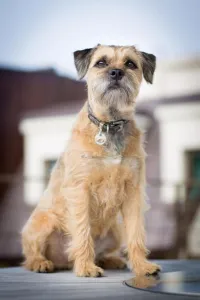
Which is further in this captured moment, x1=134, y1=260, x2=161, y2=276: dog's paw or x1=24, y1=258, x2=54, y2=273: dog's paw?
x1=24, y1=258, x2=54, y2=273: dog's paw

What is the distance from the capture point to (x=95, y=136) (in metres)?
2.16

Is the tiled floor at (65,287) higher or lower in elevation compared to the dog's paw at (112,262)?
lower

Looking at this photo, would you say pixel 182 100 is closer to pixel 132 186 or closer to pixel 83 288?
pixel 132 186

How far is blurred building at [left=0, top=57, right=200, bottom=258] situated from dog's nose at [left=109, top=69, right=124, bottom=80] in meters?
3.95

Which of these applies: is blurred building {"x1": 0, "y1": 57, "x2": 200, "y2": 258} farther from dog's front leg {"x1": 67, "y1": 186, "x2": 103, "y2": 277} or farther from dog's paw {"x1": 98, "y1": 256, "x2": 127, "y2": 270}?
dog's front leg {"x1": 67, "y1": 186, "x2": 103, "y2": 277}

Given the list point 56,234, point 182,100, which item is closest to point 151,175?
point 182,100

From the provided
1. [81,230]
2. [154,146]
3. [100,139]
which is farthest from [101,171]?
[154,146]

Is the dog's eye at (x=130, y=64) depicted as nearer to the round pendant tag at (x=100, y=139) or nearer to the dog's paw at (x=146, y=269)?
the round pendant tag at (x=100, y=139)

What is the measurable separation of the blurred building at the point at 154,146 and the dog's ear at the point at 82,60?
12.4ft

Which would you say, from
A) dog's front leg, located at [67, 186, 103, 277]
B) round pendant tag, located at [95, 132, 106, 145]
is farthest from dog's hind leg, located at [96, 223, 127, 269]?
round pendant tag, located at [95, 132, 106, 145]

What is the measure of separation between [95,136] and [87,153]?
2.7 inches

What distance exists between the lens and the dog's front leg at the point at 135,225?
7.29 ft

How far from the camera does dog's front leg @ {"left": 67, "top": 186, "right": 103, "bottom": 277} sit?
2172mm

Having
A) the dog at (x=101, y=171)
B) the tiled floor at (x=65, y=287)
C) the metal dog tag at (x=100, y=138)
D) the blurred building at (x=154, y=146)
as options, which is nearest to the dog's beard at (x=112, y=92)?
the dog at (x=101, y=171)
